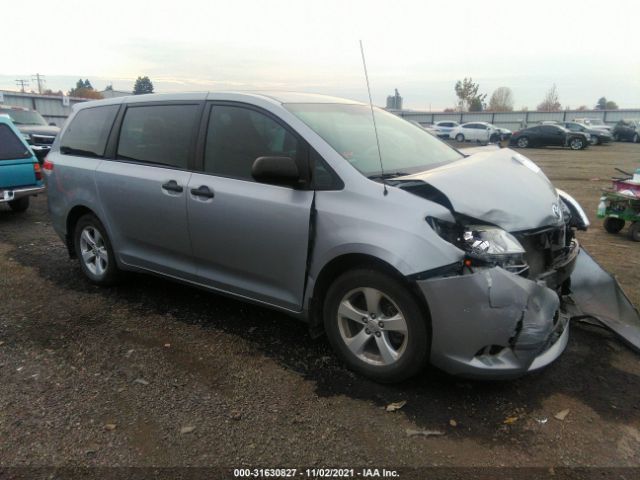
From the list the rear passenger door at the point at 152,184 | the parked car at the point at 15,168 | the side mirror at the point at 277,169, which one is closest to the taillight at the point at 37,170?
the parked car at the point at 15,168

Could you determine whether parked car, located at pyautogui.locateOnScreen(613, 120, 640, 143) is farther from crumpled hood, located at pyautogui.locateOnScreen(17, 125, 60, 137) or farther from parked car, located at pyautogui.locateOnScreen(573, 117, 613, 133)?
crumpled hood, located at pyautogui.locateOnScreen(17, 125, 60, 137)

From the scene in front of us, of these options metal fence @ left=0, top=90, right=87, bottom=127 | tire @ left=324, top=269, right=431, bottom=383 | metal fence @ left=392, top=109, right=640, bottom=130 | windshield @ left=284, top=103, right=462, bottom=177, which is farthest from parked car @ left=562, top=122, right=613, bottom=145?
tire @ left=324, top=269, right=431, bottom=383

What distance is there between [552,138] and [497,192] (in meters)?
30.0

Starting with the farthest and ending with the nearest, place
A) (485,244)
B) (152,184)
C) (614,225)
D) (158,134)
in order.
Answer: (614,225) < (158,134) < (152,184) < (485,244)

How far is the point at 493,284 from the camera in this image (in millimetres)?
2742

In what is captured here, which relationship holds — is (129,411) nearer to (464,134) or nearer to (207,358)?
(207,358)

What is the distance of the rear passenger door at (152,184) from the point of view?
4016 mm

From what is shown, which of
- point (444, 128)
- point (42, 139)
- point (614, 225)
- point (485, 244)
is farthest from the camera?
point (444, 128)

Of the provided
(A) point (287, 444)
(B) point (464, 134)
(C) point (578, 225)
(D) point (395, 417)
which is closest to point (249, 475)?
(A) point (287, 444)

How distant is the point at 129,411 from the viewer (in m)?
2.99

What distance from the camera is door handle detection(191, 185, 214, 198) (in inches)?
148

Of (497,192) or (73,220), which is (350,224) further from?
(73,220)

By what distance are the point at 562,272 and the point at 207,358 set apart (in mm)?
2508

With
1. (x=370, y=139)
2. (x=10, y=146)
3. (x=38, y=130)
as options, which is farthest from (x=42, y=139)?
(x=370, y=139)
